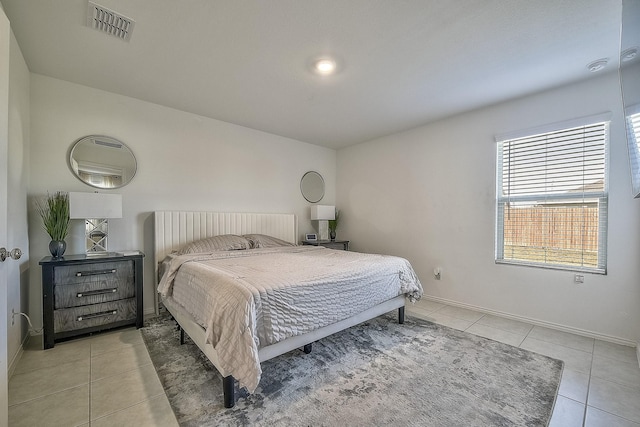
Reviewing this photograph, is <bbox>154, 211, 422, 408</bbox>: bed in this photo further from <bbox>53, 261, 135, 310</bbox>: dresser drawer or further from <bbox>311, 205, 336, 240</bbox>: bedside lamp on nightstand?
<bbox>311, 205, 336, 240</bbox>: bedside lamp on nightstand

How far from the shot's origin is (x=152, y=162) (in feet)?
10.8

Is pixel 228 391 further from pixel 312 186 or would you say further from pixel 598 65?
pixel 598 65

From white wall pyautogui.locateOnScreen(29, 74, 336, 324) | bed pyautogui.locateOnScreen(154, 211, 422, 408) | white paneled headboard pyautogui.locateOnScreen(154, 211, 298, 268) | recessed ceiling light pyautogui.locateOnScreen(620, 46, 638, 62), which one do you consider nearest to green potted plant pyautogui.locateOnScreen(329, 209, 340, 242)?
white wall pyautogui.locateOnScreen(29, 74, 336, 324)

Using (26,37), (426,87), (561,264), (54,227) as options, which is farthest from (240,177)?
(561,264)

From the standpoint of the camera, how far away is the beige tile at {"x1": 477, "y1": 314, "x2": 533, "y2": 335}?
9.20ft

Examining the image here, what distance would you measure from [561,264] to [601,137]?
Result: 1.31 metres

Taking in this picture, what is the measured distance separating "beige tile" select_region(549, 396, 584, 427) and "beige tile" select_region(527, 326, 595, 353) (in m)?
0.99

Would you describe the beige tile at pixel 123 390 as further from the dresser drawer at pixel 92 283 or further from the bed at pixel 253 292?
the dresser drawer at pixel 92 283

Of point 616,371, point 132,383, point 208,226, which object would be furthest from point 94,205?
point 616,371

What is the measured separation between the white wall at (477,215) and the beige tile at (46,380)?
3.82 m

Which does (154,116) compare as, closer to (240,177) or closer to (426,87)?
(240,177)

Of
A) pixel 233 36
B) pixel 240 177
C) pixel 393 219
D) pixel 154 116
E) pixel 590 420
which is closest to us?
pixel 590 420

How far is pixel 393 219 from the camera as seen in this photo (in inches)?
171

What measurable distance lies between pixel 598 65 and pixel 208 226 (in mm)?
4416
